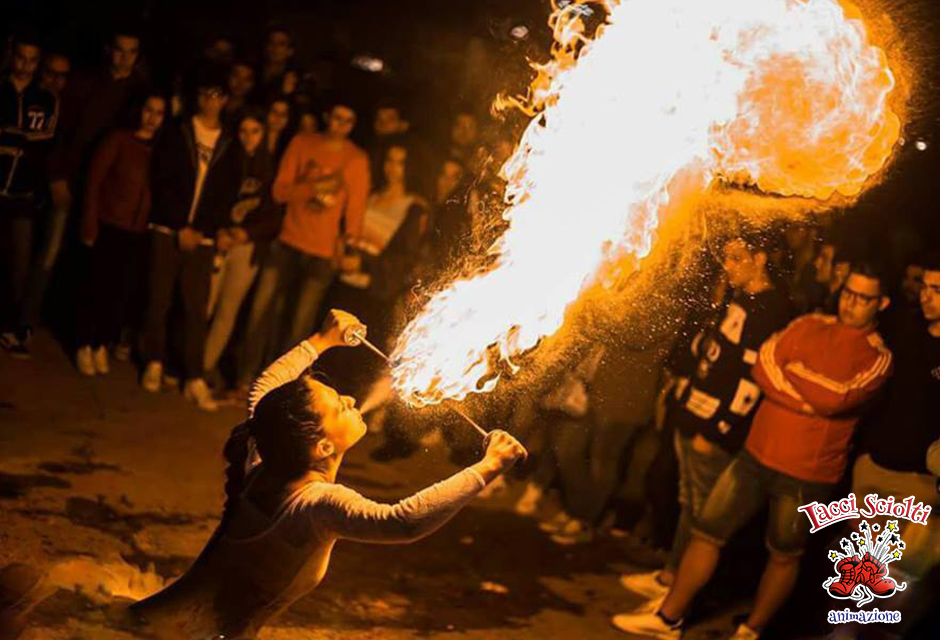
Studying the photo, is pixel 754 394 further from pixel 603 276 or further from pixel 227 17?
pixel 227 17

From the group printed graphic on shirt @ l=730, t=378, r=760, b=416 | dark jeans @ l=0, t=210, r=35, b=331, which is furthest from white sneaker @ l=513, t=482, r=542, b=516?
dark jeans @ l=0, t=210, r=35, b=331

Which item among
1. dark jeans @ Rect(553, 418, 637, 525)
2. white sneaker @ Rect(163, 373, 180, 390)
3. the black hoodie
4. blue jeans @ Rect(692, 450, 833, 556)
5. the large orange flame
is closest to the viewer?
the large orange flame

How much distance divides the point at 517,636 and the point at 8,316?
4.92 meters

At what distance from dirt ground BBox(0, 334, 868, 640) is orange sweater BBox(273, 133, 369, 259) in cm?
156

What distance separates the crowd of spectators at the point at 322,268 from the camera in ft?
22.8

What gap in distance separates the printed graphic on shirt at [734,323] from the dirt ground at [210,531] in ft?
5.47

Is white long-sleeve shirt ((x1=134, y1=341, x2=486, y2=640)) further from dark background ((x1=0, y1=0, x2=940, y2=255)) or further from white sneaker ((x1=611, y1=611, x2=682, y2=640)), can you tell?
dark background ((x1=0, y1=0, x2=940, y2=255))

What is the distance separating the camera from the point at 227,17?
12727 millimetres

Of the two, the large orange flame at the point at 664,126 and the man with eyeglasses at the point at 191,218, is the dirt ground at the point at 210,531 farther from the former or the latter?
the large orange flame at the point at 664,126

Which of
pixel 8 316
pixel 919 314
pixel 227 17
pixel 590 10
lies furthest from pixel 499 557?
pixel 227 17

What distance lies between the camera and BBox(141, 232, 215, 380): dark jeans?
888 centimetres

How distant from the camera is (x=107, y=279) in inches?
356

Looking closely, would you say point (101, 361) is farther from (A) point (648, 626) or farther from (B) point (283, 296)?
(A) point (648, 626)

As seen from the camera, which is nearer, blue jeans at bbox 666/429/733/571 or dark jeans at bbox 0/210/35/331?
blue jeans at bbox 666/429/733/571
